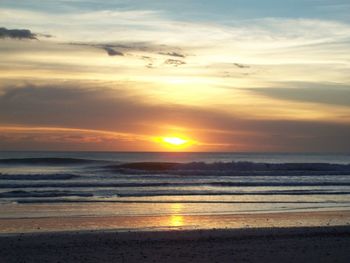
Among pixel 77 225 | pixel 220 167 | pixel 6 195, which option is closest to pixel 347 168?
pixel 220 167

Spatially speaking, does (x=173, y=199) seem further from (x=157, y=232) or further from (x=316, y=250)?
(x=316, y=250)

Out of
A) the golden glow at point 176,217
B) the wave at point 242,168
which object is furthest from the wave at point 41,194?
the wave at point 242,168

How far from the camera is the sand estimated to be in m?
13.1

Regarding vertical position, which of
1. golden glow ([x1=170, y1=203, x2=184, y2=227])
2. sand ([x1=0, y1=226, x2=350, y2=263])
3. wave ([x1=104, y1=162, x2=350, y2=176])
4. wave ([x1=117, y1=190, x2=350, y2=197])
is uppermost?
sand ([x1=0, y1=226, x2=350, y2=263])

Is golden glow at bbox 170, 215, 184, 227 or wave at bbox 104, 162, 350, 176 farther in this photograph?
wave at bbox 104, 162, 350, 176

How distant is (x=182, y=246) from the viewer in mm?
14555

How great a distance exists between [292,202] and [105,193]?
10.7 meters

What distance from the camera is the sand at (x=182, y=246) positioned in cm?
1312

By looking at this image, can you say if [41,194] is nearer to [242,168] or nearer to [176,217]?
[176,217]

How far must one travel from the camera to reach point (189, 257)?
13.1m

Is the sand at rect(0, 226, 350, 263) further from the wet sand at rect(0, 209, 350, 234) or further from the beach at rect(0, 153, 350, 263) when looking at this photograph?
the wet sand at rect(0, 209, 350, 234)

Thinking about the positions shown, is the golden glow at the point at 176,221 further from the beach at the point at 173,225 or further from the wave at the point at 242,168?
the wave at the point at 242,168

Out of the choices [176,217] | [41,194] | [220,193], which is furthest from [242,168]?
[176,217]

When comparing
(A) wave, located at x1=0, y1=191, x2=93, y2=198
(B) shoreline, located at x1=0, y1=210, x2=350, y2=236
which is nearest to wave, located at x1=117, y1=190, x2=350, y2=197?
(A) wave, located at x1=0, y1=191, x2=93, y2=198
